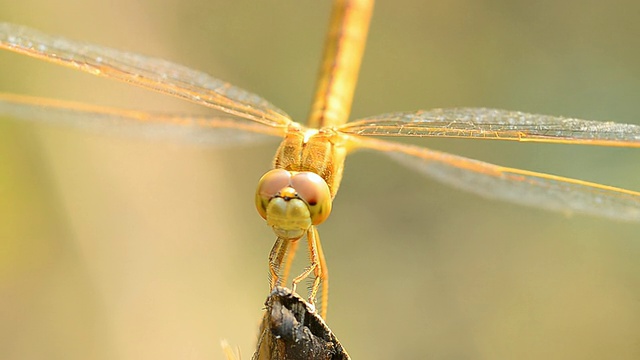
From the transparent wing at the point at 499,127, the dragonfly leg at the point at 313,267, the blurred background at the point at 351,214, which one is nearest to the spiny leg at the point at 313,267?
the dragonfly leg at the point at 313,267

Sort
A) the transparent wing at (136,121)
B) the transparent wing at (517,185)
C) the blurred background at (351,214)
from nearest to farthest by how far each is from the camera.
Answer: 1. the transparent wing at (517,185)
2. the transparent wing at (136,121)
3. the blurred background at (351,214)

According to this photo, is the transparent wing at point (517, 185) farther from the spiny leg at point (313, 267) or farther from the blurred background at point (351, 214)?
the spiny leg at point (313, 267)

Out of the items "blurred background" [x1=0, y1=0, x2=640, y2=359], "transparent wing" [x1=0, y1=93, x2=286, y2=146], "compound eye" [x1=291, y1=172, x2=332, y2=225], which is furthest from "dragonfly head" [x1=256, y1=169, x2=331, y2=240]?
"blurred background" [x1=0, y1=0, x2=640, y2=359]

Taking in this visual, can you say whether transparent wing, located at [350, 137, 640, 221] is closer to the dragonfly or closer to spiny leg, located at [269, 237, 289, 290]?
the dragonfly

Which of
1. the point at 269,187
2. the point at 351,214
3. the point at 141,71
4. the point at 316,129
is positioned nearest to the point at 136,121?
the point at 141,71

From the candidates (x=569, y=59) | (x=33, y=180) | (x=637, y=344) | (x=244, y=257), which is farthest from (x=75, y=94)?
(x=637, y=344)

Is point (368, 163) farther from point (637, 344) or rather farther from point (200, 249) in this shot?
point (637, 344)

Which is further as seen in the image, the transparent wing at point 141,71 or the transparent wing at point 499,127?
the transparent wing at point 141,71
